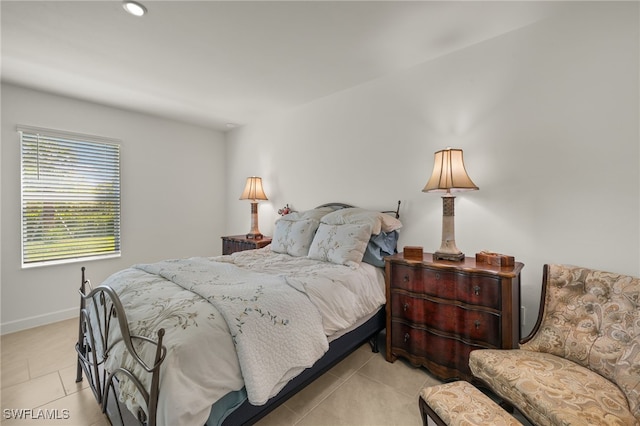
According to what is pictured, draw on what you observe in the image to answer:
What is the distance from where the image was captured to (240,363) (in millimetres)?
1248

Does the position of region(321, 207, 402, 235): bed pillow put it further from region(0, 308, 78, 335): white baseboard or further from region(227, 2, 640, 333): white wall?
region(0, 308, 78, 335): white baseboard

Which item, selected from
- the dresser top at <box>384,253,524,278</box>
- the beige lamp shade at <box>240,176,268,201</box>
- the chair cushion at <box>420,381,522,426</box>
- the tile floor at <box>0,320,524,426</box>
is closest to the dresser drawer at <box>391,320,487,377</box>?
the tile floor at <box>0,320,524,426</box>

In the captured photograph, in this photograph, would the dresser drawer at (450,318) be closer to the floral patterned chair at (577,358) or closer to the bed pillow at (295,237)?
the floral patterned chair at (577,358)

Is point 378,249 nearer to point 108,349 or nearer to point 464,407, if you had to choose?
point 464,407

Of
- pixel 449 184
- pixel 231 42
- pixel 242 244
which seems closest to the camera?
pixel 449 184

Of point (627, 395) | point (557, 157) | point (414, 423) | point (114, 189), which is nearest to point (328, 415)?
point (414, 423)

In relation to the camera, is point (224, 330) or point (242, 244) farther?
point (242, 244)

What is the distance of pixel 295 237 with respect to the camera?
2.82 metres

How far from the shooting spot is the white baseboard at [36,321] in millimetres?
2849

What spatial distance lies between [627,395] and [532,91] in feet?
6.26

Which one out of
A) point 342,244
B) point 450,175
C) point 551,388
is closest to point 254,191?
point 342,244

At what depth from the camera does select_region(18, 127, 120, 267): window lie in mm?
2998

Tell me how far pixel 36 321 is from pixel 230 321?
3261mm

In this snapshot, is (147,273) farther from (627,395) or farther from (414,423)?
(627,395)
